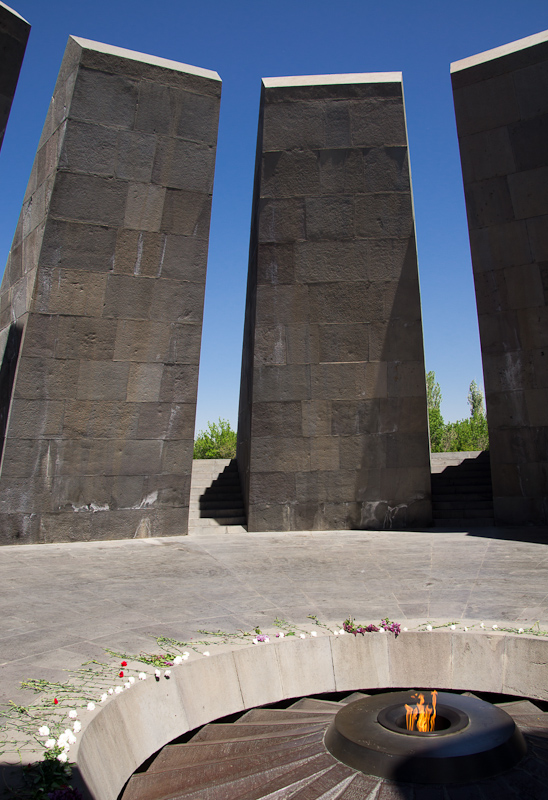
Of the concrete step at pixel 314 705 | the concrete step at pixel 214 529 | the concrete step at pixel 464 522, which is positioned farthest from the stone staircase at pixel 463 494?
the concrete step at pixel 314 705

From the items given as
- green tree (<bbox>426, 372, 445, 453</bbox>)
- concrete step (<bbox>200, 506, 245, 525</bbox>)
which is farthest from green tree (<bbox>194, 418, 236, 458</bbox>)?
concrete step (<bbox>200, 506, 245, 525</bbox>)

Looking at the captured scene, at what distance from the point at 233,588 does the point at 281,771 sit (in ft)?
9.13

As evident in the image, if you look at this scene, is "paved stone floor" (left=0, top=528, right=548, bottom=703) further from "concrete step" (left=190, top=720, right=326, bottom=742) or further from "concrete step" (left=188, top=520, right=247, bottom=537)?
"concrete step" (left=188, top=520, right=247, bottom=537)

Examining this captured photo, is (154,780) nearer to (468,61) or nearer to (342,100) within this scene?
(342,100)

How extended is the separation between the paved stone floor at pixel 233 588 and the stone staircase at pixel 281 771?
77 centimetres

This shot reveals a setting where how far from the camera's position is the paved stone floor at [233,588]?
4.20 m

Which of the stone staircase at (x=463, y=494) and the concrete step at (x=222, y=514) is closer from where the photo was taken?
the stone staircase at (x=463, y=494)

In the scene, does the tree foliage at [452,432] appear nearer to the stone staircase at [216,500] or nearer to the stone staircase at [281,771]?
the stone staircase at [216,500]

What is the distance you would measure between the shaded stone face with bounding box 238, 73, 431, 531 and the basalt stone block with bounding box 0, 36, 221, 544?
4.49 feet

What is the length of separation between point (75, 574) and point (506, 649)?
448 cm

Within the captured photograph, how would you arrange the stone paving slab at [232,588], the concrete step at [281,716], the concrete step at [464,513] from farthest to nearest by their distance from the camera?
the concrete step at [464,513] → the stone paving slab at [232,588] → the concrete step at [281,716]

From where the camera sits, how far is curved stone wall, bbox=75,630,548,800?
3.46 m

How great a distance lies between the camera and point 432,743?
3.03 m

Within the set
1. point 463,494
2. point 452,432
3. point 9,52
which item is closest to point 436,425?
point 452,432
